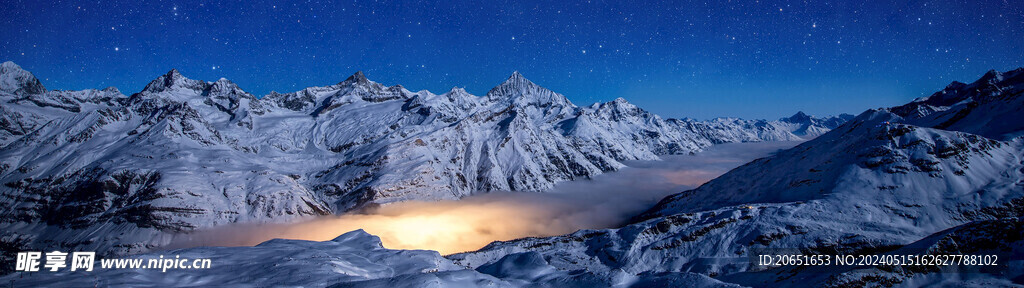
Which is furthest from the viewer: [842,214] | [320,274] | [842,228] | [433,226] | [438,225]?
[438,225]

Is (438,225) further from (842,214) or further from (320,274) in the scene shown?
(842,214)

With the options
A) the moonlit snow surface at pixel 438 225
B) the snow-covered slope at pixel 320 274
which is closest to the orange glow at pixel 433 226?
the moonlit snow surface at pixel 438 225

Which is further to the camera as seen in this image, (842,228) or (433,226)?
(433,226)

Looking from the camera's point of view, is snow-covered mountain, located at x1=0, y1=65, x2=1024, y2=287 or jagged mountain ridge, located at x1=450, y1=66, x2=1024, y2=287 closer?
snow-covered mountain, located at x1=0, y1=65, x2=1024, y2=287

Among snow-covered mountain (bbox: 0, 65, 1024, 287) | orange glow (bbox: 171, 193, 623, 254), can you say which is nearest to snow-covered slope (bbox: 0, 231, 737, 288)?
snow-covered mountain (bbox: 0, 65, 1024, 287)

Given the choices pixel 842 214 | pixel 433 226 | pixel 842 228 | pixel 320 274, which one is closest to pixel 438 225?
pixel 433 226

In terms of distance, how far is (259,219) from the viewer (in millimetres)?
163750

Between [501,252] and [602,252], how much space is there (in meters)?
26.1

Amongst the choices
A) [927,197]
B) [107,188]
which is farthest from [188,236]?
[927,197]

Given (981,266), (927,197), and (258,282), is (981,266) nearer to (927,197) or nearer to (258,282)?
(927,197)

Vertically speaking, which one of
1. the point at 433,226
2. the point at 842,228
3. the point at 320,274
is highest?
the point at 433,226

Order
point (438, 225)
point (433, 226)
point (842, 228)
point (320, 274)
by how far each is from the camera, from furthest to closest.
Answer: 1. point (438, 225)
2. point (433, 226)
3. point (842, 228)
4. point (320, 274)

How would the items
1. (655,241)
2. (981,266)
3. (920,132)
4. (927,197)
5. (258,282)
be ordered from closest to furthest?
(258,282)
(981,266)
(927,197)
(655,241)
(920,132)

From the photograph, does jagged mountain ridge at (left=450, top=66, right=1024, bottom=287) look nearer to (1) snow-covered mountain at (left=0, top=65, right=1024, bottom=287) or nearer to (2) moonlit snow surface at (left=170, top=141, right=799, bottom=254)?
(1) snow-covered mountain at (left=0, top=65, right=1024, bottom=287)
